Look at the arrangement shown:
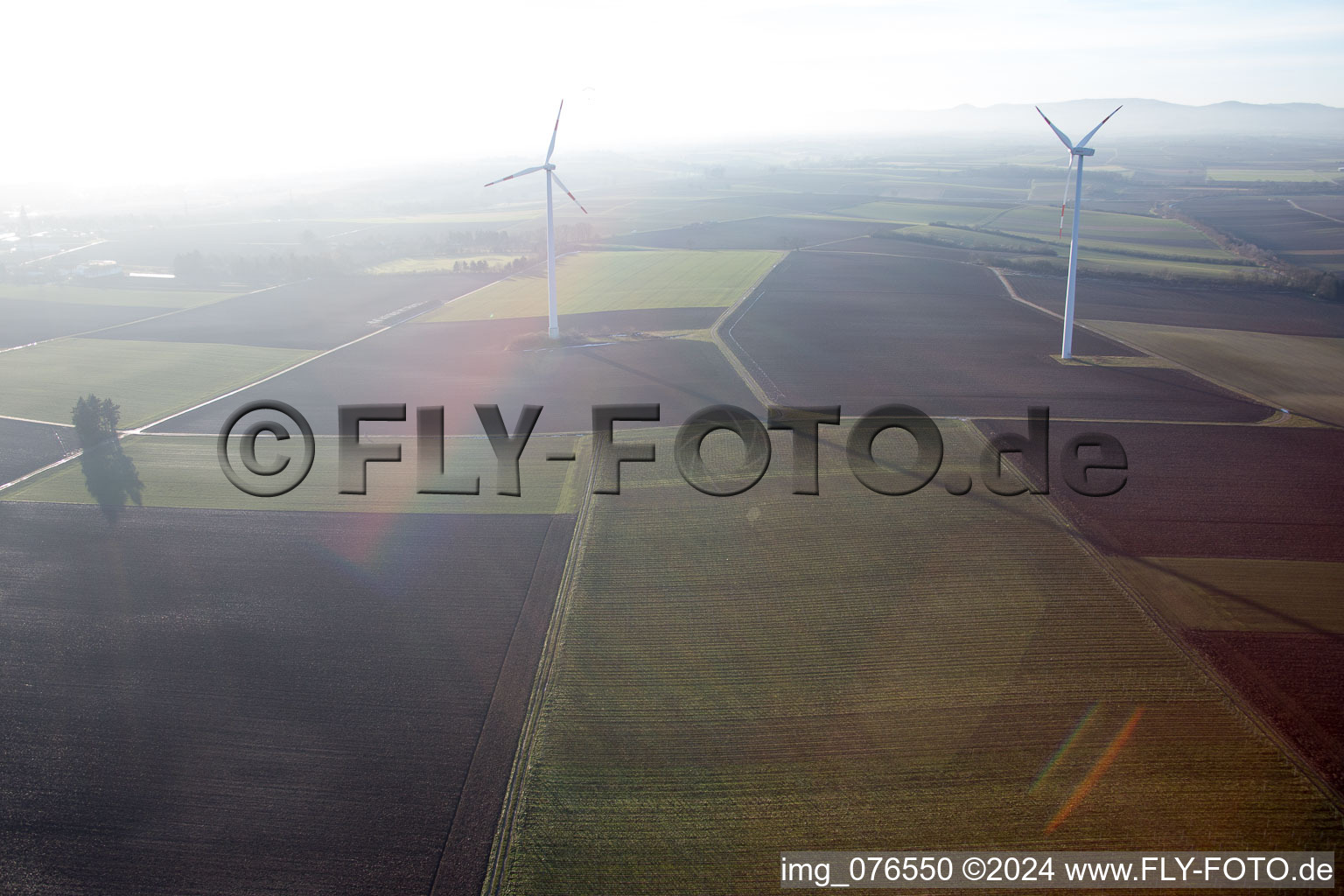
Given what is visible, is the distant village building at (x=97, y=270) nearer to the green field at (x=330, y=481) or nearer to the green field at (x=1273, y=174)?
→ the green field at (x=330, y=481)

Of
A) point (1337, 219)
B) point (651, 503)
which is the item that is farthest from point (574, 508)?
point (1337, 219)

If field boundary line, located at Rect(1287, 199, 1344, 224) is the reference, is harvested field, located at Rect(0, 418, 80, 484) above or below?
below

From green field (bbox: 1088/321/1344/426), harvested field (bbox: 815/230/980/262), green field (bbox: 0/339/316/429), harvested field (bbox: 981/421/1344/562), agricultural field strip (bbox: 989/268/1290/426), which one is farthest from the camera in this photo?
harvested field (bbox: 815/230/980/262)

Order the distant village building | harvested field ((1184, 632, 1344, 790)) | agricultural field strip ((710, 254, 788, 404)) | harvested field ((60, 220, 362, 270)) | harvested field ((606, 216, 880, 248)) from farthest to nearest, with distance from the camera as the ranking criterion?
harvested field ((606, 216, 880, 248)) → harvested field ((60, 220, 362, 270)) → the distant village building → agricultural field strip ((710, 254, 788, 404)) → harvested field ((1184, 632, 1344, 790))

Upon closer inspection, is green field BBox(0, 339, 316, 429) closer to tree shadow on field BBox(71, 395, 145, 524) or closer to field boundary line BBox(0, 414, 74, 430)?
field boundary line BBox(0, 414, 74, 430)

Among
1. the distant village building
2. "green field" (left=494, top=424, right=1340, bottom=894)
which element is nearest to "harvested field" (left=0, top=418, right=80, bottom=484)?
"green field" (left=494, top=424, right=1340, bottom=894)

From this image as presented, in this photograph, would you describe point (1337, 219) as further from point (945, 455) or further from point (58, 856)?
point (58, 856)
